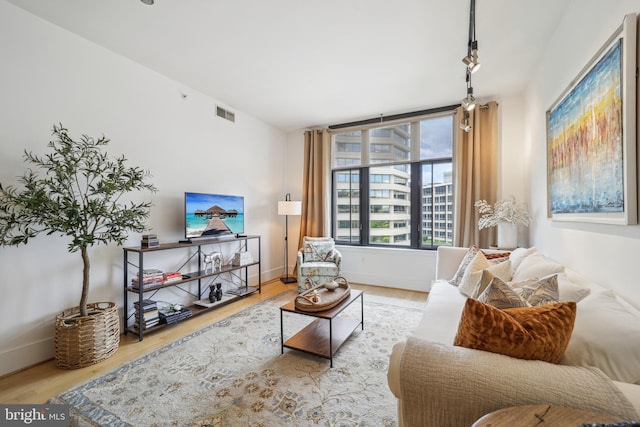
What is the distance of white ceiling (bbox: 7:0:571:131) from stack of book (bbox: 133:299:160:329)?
2.52 m

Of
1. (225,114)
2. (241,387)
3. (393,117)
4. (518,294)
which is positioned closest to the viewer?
(518,294)

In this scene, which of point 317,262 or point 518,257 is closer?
point 518,257

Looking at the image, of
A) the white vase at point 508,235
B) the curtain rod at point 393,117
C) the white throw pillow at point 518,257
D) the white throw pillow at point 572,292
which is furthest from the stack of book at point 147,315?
the white vase at point 508,235

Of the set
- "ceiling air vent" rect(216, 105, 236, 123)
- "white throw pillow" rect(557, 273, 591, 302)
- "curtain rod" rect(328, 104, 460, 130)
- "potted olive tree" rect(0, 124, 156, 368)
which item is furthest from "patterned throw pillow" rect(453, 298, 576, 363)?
"ceiling air vent" rect(216, 105, 236, 123)

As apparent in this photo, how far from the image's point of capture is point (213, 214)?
351cm

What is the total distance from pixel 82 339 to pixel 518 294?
120 inches

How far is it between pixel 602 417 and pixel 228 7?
298 cm

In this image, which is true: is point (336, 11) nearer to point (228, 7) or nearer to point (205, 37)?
point (228, 7)

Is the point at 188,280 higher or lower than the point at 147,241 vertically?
lower

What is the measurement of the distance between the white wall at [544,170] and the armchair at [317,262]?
2483 millimetres

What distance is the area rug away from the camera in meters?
1.59

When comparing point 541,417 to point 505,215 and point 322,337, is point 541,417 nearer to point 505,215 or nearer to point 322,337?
point 322,337

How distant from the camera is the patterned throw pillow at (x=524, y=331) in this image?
100cm

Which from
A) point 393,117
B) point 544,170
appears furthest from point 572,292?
point 393,117
